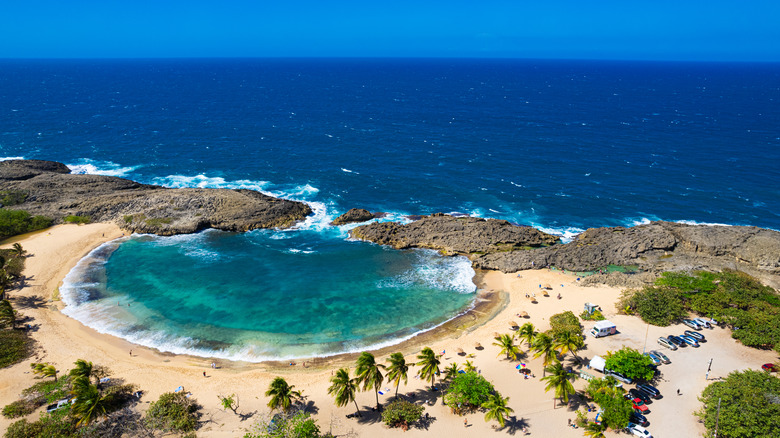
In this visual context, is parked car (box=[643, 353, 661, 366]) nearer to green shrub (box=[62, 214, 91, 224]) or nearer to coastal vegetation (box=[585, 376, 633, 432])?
coastal vegetation (box=[585, 376, 633, 432])

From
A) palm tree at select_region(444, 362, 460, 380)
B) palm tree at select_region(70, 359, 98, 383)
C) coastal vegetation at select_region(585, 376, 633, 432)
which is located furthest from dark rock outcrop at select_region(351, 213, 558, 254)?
palm tree at select_region(70, 359, 98, 383)

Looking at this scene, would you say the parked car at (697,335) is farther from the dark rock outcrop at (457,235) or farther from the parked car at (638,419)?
the dark rock outcrop at (457,235)

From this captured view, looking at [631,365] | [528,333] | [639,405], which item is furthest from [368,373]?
[631,365]

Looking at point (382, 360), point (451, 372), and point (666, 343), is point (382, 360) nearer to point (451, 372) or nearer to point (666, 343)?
point (451, 372)

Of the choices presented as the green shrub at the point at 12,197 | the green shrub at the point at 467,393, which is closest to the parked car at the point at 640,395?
the green shrub at the point at 467,393

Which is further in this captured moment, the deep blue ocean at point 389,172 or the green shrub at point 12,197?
the green shrub at point 12,197

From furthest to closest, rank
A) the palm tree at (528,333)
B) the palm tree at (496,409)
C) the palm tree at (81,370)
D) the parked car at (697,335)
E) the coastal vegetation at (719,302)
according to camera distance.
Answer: the parked car at (697,335), the coastal vegetation at (719,302), the palm tree at (528,333), the palm tree at (81,370), the palm tree at (496,409)

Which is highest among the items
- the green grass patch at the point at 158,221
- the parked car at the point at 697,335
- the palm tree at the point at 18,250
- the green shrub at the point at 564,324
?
the green grass patch at the point at 158,221
